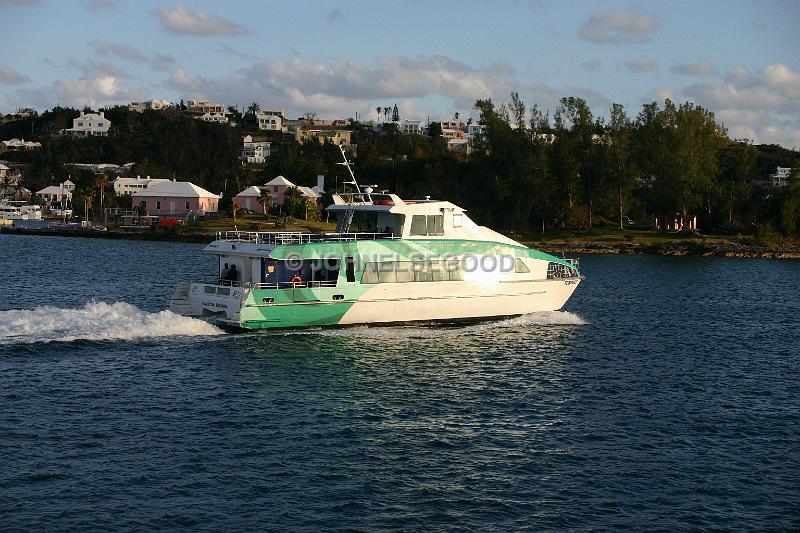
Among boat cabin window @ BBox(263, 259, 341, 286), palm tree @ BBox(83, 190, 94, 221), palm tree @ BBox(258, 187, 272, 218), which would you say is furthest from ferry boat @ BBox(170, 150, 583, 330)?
palm tree @ BBox(83, 190, 94, 221)

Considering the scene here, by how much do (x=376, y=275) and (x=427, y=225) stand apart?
4.25 metres

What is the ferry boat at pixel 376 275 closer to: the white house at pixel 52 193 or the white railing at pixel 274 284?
the white railing at pixel 274 284

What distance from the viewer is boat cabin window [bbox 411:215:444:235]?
44.0 metres

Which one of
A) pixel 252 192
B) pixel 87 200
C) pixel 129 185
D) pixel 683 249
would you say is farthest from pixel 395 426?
pixel 129 185

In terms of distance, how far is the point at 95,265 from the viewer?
7794 centimetres

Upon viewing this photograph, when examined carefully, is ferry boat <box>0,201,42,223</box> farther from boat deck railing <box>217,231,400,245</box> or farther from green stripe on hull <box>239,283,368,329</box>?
green stripe on hull <box>239,283,368,329</box>

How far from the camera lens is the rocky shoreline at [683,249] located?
107 meters

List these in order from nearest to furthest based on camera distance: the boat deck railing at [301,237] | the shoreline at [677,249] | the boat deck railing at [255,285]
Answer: the boat deck railing at [255,285]
the boat deck railing at [301,237]
the shoreline at [677,249]

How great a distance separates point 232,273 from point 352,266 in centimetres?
579

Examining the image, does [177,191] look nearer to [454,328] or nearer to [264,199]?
[264,199]

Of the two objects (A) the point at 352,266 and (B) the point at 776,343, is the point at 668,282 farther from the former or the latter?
(A) the point at 352,266

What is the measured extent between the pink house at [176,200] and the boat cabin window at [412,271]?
99.3 metres

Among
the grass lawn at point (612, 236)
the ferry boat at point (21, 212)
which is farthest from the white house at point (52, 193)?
the grass lawn at point (612, 236)

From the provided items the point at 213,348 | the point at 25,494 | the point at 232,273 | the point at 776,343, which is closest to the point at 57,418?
the point at 25,494
